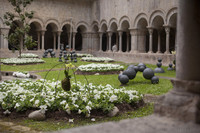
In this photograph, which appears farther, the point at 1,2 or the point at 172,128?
the point at 1,2

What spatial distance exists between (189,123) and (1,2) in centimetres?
2549

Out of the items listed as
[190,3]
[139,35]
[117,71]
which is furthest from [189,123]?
[139,35]

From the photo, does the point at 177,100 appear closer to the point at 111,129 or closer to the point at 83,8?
the point at 111,129

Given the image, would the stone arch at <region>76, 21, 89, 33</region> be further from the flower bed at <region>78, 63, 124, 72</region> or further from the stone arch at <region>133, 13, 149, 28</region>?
the flower bed at <region>78, 63, 124, 72</region>

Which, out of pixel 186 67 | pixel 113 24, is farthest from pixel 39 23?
pixel 186 67

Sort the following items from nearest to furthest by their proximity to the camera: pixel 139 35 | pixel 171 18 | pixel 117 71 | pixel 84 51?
pixel 117 71, pixel 171 18, pixel 139 35, pixel 84 51

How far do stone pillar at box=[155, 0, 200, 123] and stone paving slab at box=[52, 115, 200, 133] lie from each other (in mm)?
256

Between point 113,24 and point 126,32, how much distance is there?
1.66 meters

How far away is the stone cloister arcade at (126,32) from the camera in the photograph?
21125 millimetres

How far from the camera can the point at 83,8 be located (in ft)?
100

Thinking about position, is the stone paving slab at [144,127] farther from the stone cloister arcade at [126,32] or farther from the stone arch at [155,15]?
the stone arch at [155,15]

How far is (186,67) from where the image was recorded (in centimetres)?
350

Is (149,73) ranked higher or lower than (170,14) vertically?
lower

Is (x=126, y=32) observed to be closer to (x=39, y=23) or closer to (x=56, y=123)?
(x=39, y=23)
